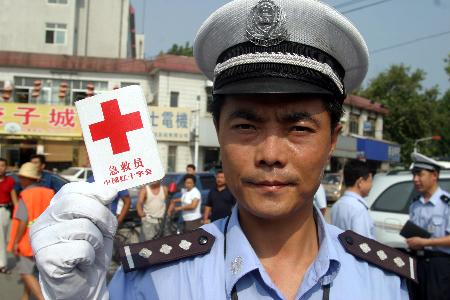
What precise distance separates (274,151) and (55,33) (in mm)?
31153

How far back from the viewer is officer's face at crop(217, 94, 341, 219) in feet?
4.59

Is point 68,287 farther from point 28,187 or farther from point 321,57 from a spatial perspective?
point 28,187

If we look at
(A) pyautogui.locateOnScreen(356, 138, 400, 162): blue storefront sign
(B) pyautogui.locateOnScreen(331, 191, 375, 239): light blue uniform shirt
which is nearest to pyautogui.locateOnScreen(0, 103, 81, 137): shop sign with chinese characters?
(A) pyautogui.locateOnScreen(356, 138, 400, 162): blue storefront sign

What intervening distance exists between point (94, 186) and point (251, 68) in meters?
0.57

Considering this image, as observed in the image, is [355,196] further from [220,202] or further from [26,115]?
[26,115]

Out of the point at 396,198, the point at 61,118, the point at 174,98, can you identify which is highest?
the point at 174,98

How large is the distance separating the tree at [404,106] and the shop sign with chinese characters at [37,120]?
83.1 feet

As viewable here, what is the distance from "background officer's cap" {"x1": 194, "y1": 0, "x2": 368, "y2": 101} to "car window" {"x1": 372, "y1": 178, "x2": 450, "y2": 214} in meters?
4.84

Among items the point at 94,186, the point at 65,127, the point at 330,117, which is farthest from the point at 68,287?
the point at 65,127

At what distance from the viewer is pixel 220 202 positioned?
23.6 feet

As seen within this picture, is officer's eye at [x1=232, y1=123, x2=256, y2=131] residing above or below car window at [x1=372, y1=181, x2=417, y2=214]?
above

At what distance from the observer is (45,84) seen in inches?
962

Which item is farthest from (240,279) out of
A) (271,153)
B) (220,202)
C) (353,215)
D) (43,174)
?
(220,202)

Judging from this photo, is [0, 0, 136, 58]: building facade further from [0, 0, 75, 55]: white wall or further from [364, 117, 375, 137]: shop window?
[364, 117, 375, 137]: shop window
